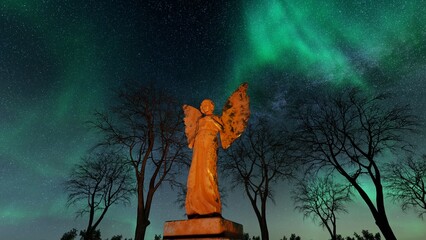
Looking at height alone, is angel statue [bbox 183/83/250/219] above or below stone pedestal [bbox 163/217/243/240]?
above

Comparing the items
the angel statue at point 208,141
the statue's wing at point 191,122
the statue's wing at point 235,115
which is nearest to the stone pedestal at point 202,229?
the angel statue at point 208,141

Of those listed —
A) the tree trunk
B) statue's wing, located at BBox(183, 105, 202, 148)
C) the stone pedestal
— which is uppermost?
statue's wing, located at BBox(183, 105, 202, 148)

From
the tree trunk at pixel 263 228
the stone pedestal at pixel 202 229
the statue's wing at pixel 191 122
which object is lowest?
the stone pedestal at pixel 202 229

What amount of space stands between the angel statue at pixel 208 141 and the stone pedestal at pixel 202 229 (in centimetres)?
30

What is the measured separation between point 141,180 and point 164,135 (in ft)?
10.0

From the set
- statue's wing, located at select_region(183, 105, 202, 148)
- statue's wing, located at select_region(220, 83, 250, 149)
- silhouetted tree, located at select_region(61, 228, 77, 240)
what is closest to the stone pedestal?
statue's wing, located at select_region(220, 83, 250, 149)

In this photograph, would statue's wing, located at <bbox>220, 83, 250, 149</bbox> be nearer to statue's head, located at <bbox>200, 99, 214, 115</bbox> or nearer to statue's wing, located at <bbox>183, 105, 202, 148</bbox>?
statue's head, located at <bbox>200, 99, 214, 115</bbox>

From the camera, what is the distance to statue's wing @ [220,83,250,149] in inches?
212

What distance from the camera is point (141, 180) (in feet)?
45.3

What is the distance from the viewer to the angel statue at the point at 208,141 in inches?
174

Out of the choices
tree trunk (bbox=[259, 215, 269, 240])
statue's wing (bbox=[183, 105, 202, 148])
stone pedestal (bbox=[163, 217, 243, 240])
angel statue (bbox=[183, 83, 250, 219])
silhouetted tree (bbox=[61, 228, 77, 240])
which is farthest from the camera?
silhouetted tree (bbox=[61, 228, 77, 240])

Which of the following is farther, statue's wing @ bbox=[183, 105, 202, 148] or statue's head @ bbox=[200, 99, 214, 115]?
statue's wing @ bbox=[183, 105, 202, 148]

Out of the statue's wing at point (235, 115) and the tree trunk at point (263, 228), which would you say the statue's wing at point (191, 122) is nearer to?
the statue's wing at point (235, 115)

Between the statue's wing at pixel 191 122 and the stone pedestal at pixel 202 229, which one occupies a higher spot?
the statue's wing at pixel 191 122
